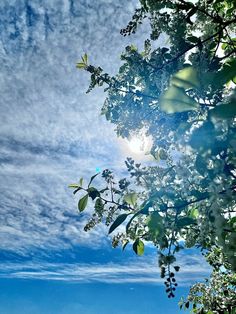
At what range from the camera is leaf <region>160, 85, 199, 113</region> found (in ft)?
5.50

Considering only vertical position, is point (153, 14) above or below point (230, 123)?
above

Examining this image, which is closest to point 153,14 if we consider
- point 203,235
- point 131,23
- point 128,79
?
point 131,23

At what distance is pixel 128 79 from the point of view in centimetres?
469

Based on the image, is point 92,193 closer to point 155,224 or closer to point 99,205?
point 99,205

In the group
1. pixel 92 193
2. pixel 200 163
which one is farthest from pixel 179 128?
pixel 92 193

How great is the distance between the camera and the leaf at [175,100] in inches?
66.0

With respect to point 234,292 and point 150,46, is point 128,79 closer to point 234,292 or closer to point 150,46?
point 150,46

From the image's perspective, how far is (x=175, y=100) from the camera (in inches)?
66.9

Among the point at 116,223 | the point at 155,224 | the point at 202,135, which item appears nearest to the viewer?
the point at 202,135

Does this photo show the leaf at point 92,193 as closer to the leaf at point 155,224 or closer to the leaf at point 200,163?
the leaf at point 155,224

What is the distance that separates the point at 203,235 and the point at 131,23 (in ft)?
8.64

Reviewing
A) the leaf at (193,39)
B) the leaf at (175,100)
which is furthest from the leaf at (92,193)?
the leaf at (175,100)

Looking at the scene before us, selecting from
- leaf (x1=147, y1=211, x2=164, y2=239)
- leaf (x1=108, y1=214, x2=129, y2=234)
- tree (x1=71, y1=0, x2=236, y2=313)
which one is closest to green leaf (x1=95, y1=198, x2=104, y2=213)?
tree (x1=71, y1=0, x2=236, y2=313)

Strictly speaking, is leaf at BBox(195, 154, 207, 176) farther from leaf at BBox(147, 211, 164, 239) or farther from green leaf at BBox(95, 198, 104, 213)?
green leaf at BBox(95, 198, 104, 213)
